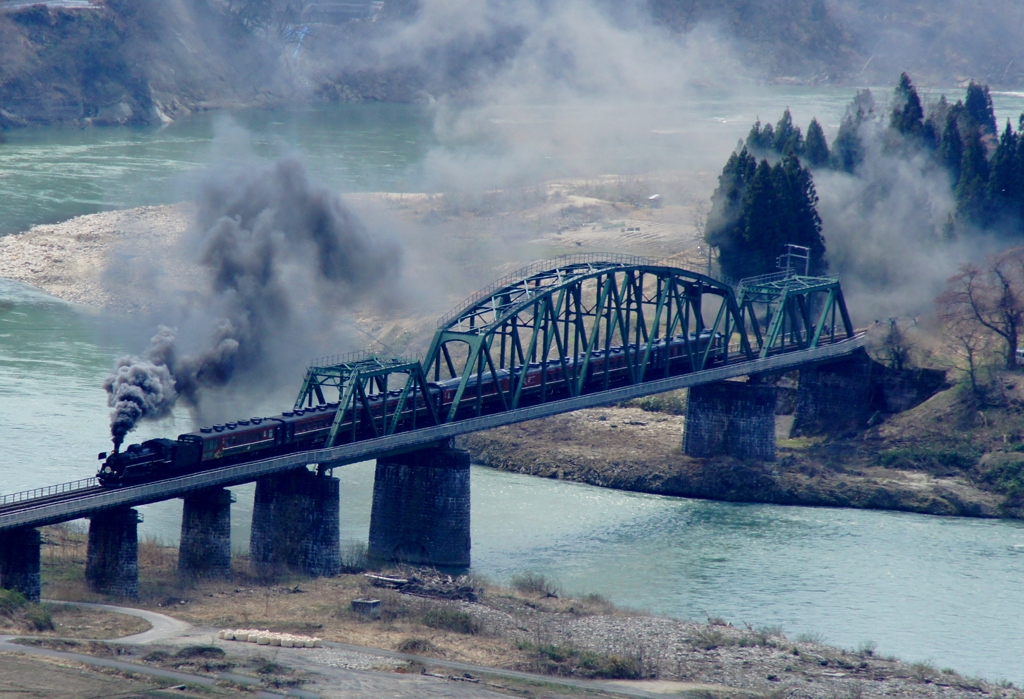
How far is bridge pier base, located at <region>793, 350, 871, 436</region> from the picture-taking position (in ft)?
344

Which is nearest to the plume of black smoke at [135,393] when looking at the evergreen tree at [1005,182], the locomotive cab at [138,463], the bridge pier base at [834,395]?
the locomotive cab at [138,463]

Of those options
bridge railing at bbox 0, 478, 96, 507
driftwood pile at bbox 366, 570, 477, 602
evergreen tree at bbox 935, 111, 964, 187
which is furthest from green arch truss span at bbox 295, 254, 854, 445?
evergreen tree at bbox 935, 111, 964, 187

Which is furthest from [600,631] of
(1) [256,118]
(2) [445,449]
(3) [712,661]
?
(1) [256,118]

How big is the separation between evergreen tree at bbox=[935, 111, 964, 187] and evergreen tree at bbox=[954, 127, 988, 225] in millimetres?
4409

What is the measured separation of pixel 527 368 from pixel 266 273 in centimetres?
2161

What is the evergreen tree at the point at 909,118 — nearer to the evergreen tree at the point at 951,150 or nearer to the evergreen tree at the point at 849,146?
the evergreen tree at the point at 849,146

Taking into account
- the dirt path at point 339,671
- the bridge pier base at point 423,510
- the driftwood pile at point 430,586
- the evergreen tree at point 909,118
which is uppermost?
the evergreen tree at point 909,118

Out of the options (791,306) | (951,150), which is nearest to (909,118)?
(951,150)

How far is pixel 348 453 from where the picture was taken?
7319 cm

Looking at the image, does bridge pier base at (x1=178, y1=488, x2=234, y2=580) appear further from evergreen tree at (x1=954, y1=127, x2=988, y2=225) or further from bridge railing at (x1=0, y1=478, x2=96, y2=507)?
evergreen tree at (x1=954, y1=127, x2=988, y2=225)

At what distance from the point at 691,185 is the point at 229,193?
56.6 metres

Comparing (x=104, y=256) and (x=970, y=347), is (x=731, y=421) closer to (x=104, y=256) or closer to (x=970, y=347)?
Result: (x=970, y=347)

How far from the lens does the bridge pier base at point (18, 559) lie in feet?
198

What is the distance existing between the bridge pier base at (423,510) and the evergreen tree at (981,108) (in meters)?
91.0
